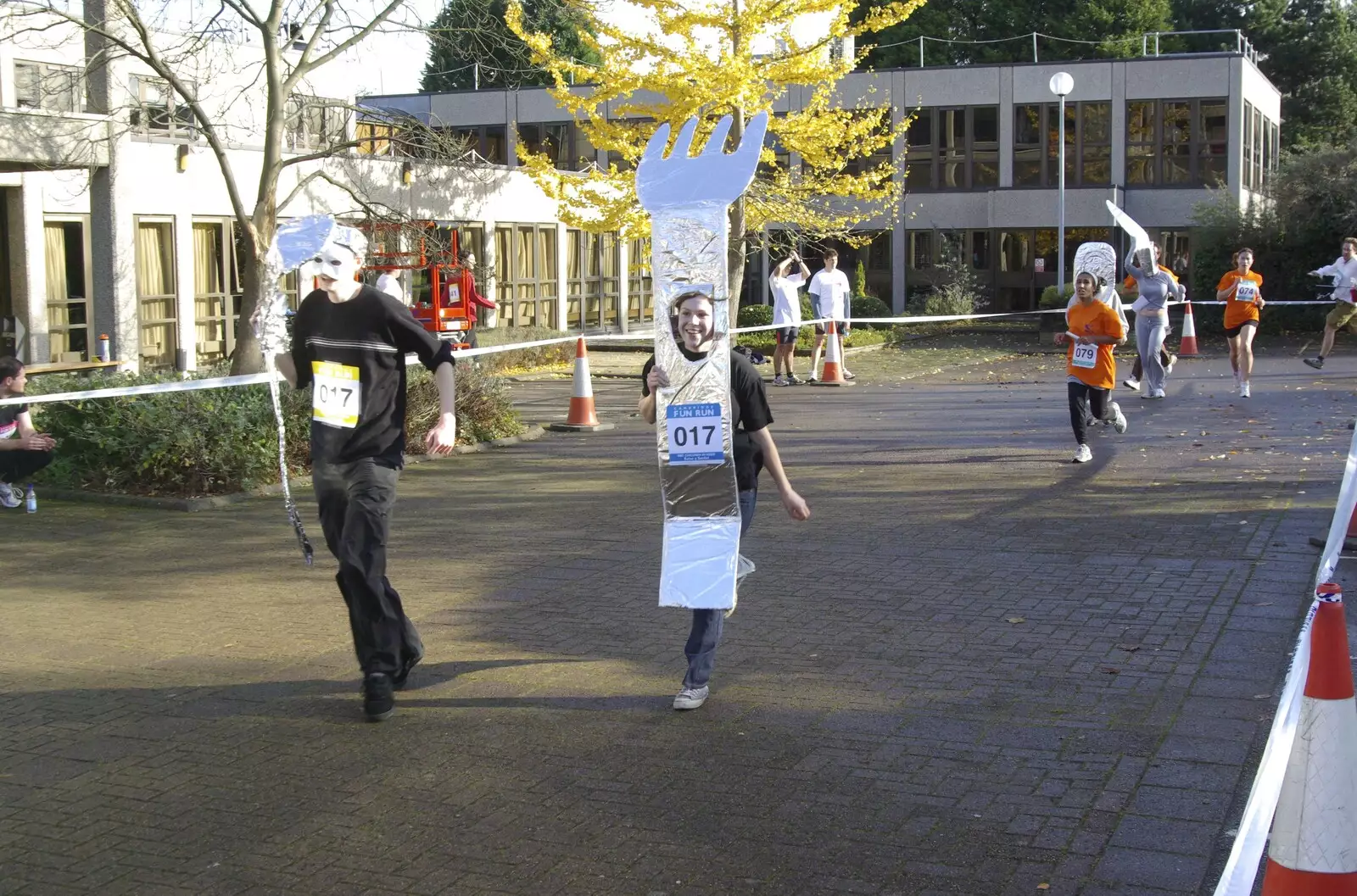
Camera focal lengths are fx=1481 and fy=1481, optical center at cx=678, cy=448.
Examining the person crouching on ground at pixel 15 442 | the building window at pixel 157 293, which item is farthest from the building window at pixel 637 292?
the person crouching on ground at pixel 15 442

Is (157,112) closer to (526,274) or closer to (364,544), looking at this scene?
(526,274)

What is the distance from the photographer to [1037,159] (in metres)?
39.0

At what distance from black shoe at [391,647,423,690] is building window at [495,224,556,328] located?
25.2 metres

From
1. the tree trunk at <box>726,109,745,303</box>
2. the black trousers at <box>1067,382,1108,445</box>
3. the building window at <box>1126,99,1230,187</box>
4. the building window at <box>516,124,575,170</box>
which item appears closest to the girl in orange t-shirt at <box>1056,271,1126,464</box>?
the black trousers at <box>1067,382,1108,445</box>

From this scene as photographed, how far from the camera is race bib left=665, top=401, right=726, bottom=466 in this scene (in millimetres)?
6258

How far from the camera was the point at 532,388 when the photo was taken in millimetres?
21375

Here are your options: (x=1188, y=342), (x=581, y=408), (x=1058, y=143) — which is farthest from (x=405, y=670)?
(x=1058, y=143)

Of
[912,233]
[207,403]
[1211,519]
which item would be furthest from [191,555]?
[912,233]

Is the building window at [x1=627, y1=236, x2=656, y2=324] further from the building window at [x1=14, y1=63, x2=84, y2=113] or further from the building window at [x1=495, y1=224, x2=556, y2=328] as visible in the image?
the building window at [x1=14, y1=63, x2=84, y2=113]

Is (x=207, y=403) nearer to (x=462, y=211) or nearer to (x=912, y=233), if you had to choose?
(x=462, y=211)

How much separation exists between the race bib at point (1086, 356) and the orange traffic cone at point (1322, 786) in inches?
371

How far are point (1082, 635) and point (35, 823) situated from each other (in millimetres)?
4639

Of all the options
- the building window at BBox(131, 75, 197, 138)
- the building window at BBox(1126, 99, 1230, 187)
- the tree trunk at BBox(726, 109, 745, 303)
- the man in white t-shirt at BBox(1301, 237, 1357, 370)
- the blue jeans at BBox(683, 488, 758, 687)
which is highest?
the building window at BBox(1126, 99, 1230, 187)

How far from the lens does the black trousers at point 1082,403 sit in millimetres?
12742
